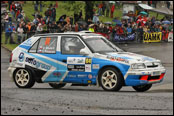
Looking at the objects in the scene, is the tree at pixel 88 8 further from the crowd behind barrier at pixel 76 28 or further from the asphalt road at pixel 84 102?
the asphalt road at pixel 84 102

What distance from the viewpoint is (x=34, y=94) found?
1295 centimetres

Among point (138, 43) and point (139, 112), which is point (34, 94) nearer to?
point (139, 112)

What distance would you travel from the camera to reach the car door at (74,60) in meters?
12.7

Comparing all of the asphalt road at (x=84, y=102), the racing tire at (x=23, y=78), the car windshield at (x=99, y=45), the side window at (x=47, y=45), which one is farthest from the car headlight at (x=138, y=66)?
the racing tire at (x=23, y=78)

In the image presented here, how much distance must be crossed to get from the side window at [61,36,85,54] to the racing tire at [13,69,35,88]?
4.40 ft

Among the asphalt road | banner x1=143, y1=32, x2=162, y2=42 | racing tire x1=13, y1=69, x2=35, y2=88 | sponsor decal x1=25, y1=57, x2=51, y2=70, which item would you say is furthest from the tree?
sponsor decal x1=25, y1=57, x2=51, y2=70

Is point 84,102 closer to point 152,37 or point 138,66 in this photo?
point 138,66

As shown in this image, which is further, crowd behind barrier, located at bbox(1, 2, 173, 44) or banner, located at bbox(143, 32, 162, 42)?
banner, located at bbox(143, 32, 162, 42)

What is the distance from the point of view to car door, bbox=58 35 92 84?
12.7 metres

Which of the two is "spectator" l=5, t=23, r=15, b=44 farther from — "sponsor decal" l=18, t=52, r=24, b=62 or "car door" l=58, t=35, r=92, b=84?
"car door" l=58, t=35, r=92, b=84

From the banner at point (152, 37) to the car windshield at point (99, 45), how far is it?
69.0 feet

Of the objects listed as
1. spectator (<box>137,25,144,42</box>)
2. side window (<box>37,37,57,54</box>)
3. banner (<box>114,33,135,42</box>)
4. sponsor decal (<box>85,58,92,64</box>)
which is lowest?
sponsor decal (<box>85,58,92,64</box>)

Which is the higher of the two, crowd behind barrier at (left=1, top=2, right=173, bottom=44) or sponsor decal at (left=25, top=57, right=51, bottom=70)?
crowd behind barrier at (left=1, top=2, right=173, bottom=44)

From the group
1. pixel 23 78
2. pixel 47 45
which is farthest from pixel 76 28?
pixel 47 45
